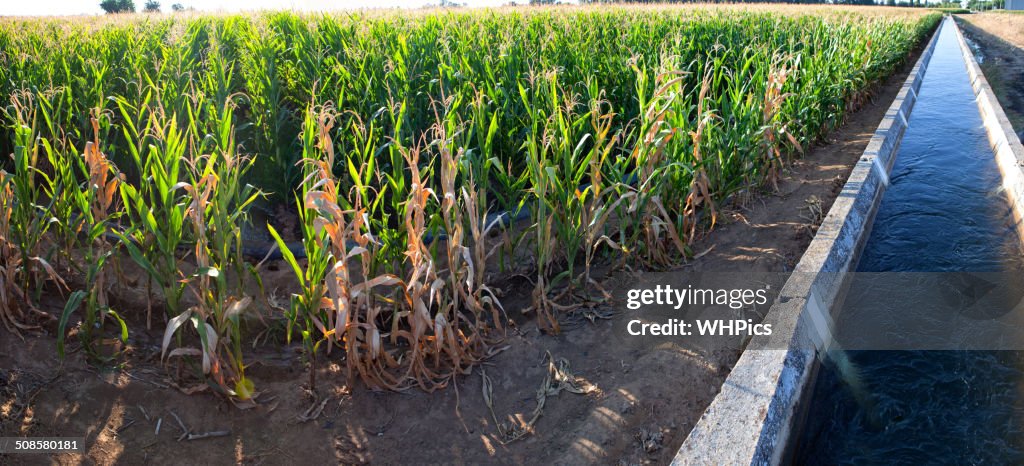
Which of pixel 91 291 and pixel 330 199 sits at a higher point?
pixel 330 199

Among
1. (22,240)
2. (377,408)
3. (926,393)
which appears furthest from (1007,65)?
(22,240)

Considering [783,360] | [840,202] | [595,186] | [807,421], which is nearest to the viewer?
[783,360]

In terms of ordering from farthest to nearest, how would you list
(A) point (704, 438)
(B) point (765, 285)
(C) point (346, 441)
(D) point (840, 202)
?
1. (D) point (840, 202)
2. (B) point (765, 285)
3. (C) point (346, 441)
4. (A) point (704, 438)

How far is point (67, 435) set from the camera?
2.20 meters

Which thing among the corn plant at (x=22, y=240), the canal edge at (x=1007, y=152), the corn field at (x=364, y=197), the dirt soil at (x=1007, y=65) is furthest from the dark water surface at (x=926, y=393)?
the dirt soil at (x=1007, y=65)

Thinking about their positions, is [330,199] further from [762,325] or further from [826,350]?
[826,350]

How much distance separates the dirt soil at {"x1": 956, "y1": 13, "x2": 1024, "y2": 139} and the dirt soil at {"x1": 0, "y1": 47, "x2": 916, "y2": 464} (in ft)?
→ 23.8

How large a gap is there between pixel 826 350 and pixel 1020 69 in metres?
15.0

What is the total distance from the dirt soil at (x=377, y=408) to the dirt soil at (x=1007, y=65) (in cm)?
727

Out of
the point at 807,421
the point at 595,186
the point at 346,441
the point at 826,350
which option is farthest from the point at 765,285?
the point at 346,441

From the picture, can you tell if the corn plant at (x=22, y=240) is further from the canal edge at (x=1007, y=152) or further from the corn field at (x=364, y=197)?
the canal edge at (x=1007, y=152)

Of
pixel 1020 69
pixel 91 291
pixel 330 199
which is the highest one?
pixel 330 199

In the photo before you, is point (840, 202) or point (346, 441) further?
point (840, 202)

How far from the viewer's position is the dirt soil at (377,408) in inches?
88.7
